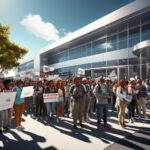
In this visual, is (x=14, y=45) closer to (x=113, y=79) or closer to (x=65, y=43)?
(x=65, y=43)

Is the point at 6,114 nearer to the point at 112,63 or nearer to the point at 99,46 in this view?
the point at 112,63

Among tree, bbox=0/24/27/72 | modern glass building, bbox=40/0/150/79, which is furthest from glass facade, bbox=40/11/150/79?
tree, bbox=0/24/27/72

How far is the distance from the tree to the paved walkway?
25.5m

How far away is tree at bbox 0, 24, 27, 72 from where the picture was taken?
34.9m

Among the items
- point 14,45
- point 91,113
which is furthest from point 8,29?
point 91,113

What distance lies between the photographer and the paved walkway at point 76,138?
26.7 ft

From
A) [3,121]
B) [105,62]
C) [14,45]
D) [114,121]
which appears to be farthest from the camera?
[14,45]

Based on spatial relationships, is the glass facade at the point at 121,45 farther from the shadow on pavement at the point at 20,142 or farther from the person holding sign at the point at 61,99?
the shadow on pavement at the point at 20,142

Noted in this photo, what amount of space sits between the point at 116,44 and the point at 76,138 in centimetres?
2457

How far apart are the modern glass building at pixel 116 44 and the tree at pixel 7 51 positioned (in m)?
8.18

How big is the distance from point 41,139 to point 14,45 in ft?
102

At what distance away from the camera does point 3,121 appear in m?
10.1

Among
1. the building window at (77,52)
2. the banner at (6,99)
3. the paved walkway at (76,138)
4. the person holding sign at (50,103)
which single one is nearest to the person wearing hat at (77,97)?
the paved walkway at (76,138)

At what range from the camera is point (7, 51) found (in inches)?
1470
